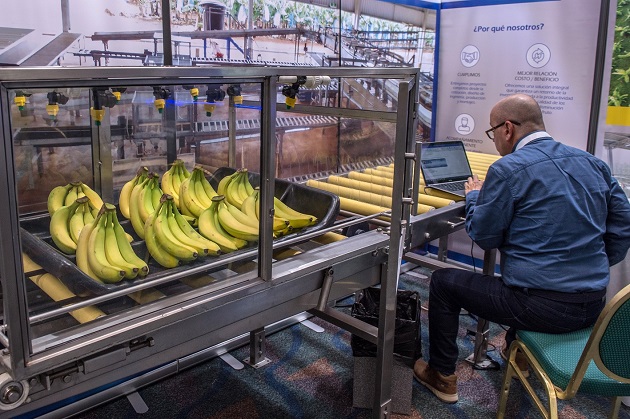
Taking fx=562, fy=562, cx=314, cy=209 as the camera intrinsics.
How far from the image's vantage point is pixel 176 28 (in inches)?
104

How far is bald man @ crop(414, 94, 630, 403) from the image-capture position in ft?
7.22

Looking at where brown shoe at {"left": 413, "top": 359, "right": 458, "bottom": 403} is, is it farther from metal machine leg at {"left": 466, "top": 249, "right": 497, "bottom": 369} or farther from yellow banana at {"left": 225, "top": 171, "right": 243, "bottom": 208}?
yellow banana at {"left": 225, "top": 171, "right": 243, "bottom": 208}

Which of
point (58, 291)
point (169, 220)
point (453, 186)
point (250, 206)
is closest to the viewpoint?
point (58, 291)

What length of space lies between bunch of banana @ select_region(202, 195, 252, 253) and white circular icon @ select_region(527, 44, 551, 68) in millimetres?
2785

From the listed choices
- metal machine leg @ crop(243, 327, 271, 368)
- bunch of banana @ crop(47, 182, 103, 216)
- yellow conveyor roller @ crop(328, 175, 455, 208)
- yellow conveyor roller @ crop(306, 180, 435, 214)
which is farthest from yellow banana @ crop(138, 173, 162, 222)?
metal machine leg @ crop(243, 327, 271, 368)

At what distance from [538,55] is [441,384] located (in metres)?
2.32

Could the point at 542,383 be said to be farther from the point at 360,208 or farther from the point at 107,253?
the point at 107,253

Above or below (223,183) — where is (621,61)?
above

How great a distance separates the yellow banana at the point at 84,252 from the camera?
1.39 metres

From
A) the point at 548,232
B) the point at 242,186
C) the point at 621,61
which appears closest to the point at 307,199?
the point at 242,186

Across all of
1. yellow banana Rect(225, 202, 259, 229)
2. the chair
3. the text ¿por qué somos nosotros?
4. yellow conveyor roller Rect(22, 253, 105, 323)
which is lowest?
the chair

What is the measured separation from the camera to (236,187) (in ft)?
6.36

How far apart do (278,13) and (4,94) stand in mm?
2385

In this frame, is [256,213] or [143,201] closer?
[256,213]
